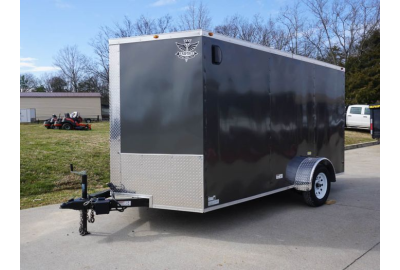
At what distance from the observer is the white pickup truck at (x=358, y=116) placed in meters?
23.1

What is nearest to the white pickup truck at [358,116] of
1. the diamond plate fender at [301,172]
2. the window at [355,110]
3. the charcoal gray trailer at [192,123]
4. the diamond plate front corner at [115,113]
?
the window at [355,110]

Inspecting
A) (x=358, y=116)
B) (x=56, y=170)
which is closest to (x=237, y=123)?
(x=56, y=170)

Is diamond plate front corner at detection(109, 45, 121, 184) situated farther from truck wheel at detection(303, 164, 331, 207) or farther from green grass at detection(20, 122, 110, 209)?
truck wheel at detection(303, 164, 331, 207)

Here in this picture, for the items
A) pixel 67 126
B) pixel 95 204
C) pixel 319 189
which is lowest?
pixel 319 189

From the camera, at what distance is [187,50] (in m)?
4.94

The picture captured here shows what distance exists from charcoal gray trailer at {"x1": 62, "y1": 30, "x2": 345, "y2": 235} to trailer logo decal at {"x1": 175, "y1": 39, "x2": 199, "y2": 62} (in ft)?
0.05

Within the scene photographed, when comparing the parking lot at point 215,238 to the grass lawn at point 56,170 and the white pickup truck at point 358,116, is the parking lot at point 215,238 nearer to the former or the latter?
the grass lawn at point 56,170

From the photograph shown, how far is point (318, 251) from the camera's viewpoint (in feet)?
14.9

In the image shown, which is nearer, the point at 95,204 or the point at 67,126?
the point at 95,204

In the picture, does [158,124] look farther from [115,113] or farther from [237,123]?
[237,123]

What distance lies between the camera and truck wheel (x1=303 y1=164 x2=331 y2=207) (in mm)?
6582

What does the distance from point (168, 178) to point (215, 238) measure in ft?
3.58

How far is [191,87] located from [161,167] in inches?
49.4

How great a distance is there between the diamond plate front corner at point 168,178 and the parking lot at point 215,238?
505 mm
